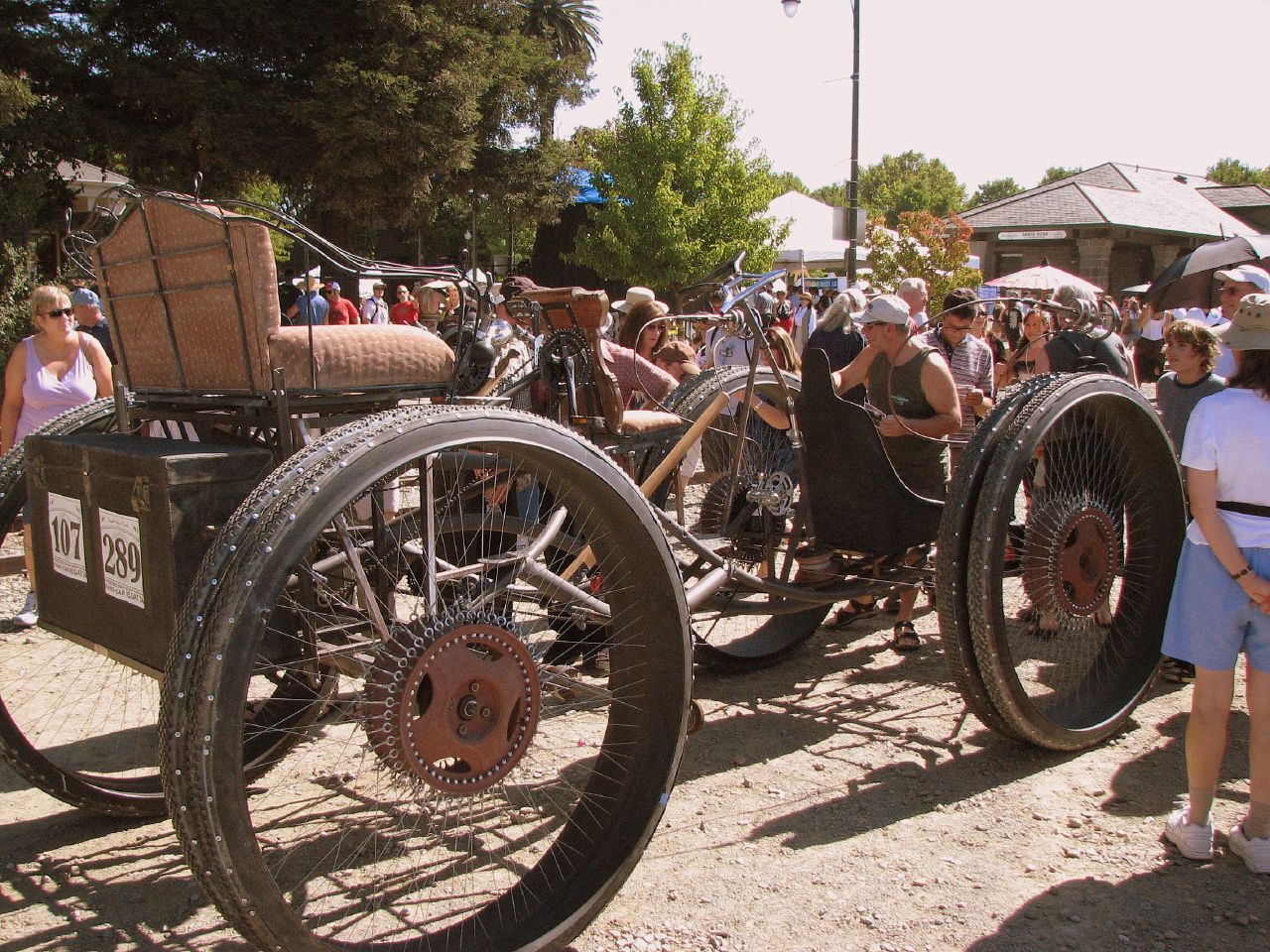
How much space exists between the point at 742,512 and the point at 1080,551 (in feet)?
4.62

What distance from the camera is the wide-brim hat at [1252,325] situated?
10.9 ft

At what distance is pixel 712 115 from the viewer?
2961 centimetres

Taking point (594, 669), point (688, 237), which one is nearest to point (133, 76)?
point (688, 237)

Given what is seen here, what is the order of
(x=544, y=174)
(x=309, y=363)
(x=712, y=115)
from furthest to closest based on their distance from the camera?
(x=712, y=115), (x=544, y=174), (x=309, y=363)

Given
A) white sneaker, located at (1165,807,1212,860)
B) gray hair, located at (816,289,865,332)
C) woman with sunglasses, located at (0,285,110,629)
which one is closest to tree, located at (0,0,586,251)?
woman with sunglasses, located at (0,285,110,629)

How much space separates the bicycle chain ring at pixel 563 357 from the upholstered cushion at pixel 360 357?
0.72 metres

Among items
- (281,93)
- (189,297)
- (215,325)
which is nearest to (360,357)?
(215,325)

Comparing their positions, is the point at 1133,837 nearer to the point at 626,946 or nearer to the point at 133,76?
the point at 626,946

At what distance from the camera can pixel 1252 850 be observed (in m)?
3.35

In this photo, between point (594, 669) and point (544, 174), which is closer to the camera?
point (594, 669)

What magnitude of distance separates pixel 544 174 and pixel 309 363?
24215 millimetres

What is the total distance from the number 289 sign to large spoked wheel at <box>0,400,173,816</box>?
2.99ft

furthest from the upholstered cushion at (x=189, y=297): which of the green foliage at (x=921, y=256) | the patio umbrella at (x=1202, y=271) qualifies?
the green foliage at (x=921, y=256)

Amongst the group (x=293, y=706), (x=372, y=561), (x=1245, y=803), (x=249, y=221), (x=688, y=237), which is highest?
(x=688, y=237)
